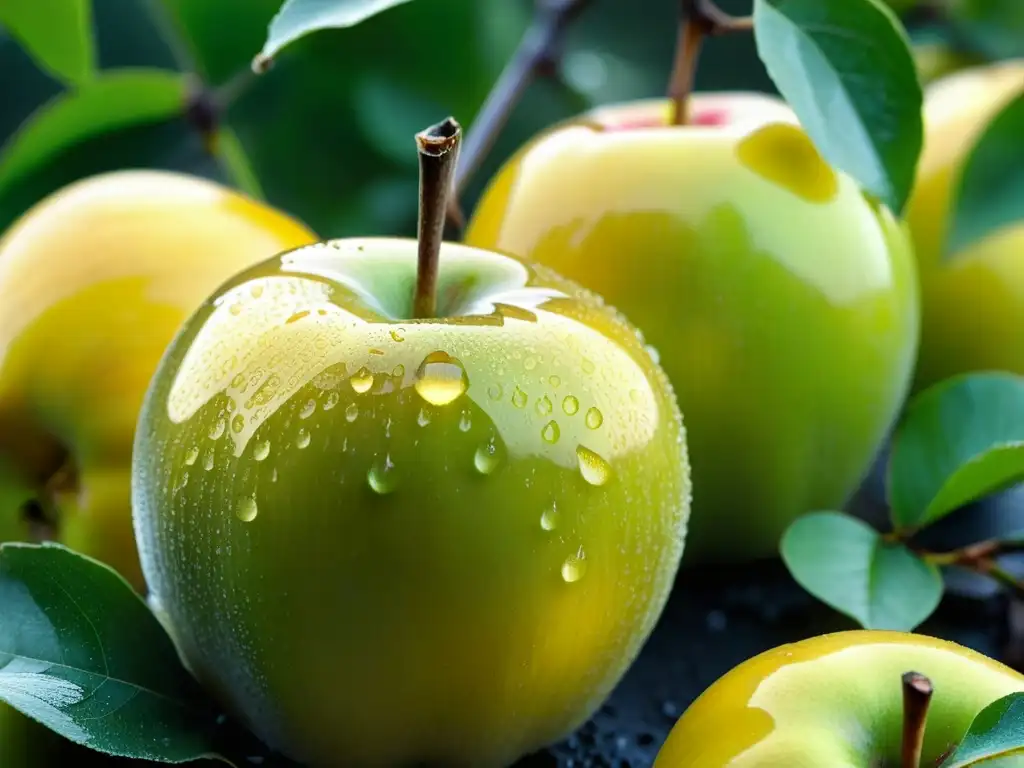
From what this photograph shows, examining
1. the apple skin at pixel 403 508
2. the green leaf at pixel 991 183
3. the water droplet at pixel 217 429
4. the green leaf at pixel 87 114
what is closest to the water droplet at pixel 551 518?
the apple skin at pixel 403 508

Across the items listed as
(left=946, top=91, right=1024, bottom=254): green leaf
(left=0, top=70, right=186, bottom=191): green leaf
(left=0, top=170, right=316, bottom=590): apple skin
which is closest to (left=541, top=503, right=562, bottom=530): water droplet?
(left=0, top=170, right=316, bottom=590): apple skin

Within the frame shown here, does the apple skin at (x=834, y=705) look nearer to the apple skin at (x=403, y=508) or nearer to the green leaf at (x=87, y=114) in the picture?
the apple skin at (x=403, y=508)

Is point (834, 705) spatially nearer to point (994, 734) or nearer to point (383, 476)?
point (994, 734)

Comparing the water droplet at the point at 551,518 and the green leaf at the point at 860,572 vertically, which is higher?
the water droplet at the point at 551,518

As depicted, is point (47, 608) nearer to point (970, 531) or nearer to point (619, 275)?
point (619, 275)

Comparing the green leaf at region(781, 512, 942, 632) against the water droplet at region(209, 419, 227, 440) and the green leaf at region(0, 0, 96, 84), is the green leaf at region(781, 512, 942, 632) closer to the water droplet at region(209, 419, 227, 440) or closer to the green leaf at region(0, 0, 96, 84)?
the water droplet at region(209, 419, 227, 440)
